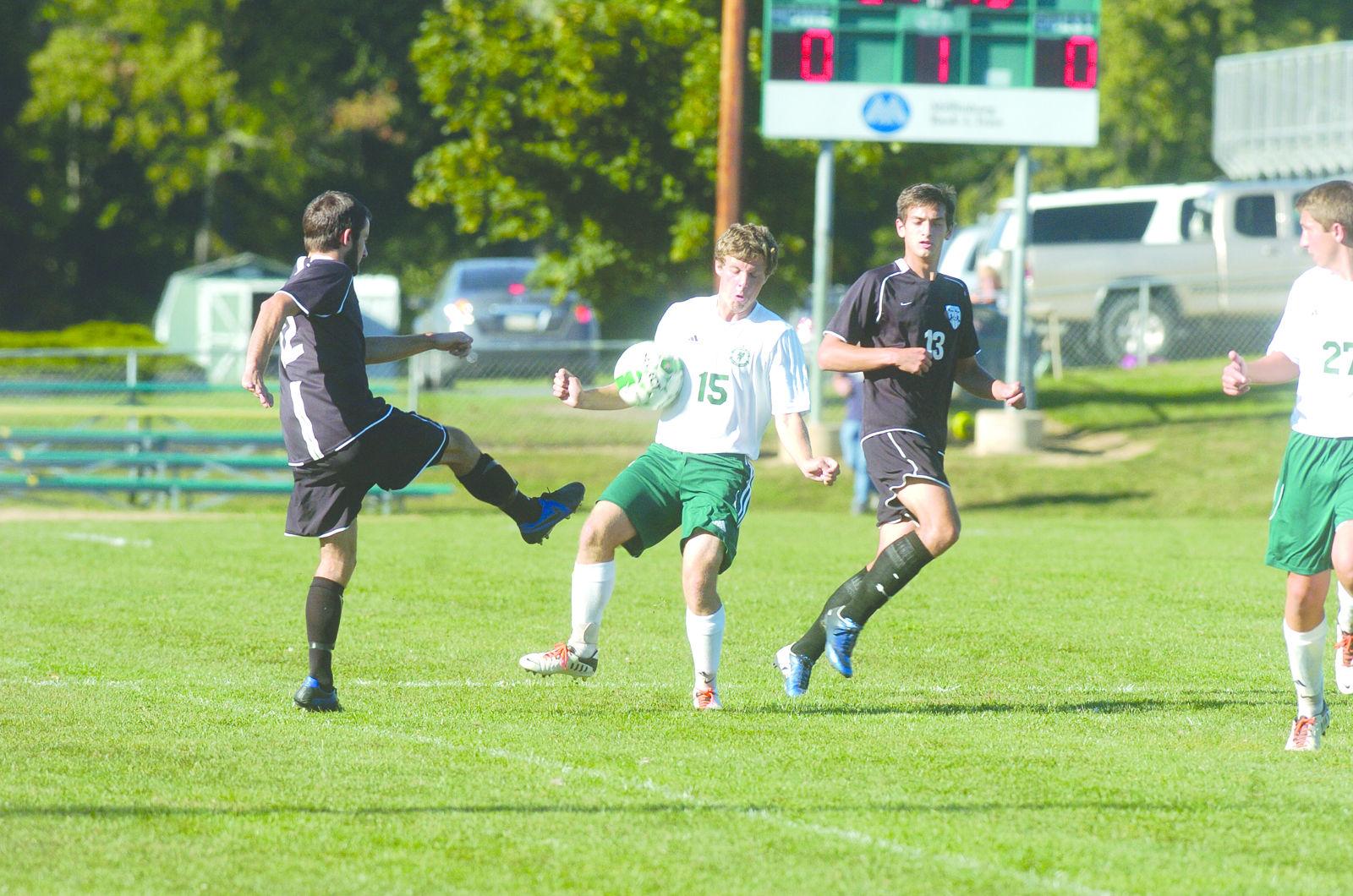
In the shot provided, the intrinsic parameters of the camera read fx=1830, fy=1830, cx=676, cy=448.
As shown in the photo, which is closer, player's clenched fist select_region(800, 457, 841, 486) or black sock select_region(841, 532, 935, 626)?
player's clenched fist select_region(800, 457, 841, 486)

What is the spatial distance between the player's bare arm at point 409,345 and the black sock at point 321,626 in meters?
0.91

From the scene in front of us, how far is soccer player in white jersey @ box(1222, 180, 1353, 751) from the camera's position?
20.4ft

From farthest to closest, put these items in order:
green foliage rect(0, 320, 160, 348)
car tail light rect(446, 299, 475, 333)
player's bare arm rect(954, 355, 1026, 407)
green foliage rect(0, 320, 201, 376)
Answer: green foliage rect(0, 320, 160, 348) < green foliage rect(0, 320, 201, 376) < car tail light rect(446, 299, 475, 333) < player's bare arm rect(954, 355, 1026, 407)

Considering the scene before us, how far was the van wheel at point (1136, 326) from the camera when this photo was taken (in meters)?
24.1

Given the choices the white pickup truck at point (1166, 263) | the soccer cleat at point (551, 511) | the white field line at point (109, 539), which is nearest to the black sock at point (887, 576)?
the soccer cleat at point (551, 511)

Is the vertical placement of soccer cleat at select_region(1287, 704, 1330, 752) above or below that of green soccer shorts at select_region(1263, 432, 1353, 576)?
below

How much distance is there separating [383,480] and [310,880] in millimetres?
2577

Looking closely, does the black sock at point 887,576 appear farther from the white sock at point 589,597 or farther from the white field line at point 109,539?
the white field line at point 109,539

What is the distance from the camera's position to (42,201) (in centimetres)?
4716

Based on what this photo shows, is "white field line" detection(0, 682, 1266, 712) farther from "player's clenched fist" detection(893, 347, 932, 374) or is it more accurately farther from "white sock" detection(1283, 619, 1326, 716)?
"player's clenched fist" detection(893, 347, 932, 374)

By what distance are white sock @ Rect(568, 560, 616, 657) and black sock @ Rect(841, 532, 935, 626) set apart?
0.98m

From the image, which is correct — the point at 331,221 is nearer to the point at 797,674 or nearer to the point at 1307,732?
the point at 797,674

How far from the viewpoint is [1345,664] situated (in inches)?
311

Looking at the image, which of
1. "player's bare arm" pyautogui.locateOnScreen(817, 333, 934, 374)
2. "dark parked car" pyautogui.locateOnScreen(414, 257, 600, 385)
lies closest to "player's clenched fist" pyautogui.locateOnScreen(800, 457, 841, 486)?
"player's bare arm" pyautogui.locateOnScreen(817, 333, 934, 374)
